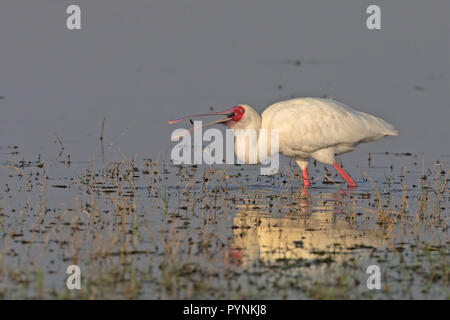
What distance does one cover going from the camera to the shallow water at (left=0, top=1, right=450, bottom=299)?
8.39 metres

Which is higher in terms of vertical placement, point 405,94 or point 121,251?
point 405,94

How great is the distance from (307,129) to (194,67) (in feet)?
47.0

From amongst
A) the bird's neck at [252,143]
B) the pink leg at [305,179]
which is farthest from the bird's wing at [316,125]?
the pink leg at [305,179]

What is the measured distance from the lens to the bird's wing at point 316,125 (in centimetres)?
1335

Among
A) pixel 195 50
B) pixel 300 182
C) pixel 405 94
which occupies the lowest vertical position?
pixel 300 182

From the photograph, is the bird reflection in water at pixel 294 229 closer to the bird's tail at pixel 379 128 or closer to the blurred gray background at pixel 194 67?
the bird's tail at pixel 379 128

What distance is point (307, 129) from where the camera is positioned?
43.8 ft

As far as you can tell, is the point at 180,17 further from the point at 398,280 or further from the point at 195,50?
the point at 398,280

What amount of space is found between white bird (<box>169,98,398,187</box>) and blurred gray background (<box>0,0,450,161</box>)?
245 centimetres

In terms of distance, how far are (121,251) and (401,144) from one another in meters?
9.55

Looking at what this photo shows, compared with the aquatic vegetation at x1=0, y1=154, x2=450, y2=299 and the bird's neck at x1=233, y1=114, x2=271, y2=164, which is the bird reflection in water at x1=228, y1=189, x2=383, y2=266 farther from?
the bird's neck at x1=233, y1=114, x2=271, y2=164

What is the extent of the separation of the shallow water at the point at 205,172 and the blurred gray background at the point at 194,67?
0.29 feet
